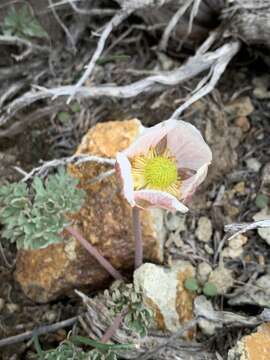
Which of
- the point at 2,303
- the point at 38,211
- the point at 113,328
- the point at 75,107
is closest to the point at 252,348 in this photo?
the point at 113,328

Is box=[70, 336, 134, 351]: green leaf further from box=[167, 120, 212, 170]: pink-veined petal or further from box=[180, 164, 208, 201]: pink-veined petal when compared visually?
box=[167, 120, 212, 170]: pink-veined petal

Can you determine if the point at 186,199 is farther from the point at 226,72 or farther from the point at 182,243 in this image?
the point at 226,72

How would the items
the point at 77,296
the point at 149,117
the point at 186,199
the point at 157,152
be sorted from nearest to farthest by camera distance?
the point at 186,199
the point at 157,152
the point at 77,296
the point at 149,117

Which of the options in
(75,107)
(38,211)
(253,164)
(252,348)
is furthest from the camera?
(75,107)

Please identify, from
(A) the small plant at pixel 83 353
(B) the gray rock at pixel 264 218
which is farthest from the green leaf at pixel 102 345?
(B) the gray rock at pixel 264 218

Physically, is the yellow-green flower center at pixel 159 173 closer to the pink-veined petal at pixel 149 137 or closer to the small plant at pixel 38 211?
the pink-veined petal at pixel 149 137

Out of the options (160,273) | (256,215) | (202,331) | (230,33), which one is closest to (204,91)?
(230,33)

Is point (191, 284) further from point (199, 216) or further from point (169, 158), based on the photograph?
point (169, 158)
